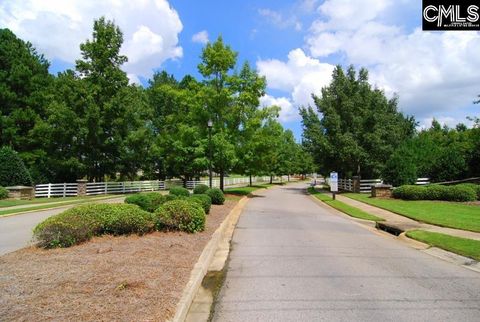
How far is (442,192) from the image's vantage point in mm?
Answer: 24703

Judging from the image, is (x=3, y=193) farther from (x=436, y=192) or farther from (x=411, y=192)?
(x=436, y=192)

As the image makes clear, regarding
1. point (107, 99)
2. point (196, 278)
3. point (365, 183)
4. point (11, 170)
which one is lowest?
point (196, 278)

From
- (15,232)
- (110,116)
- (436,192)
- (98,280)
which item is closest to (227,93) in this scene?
(110,116)

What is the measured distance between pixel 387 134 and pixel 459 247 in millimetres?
29639

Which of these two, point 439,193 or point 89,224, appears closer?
point 89,224

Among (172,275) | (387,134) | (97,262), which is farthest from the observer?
(387,134)

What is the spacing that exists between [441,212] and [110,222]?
49.4 feet

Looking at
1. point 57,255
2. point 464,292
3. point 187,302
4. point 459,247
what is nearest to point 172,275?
point 187,302

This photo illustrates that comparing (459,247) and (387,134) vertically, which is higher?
(387,134)

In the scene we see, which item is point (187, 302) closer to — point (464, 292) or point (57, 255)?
point (57, 255)

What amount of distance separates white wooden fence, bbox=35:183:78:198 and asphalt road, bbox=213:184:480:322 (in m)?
23.5

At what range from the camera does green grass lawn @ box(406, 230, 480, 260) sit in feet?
33.8

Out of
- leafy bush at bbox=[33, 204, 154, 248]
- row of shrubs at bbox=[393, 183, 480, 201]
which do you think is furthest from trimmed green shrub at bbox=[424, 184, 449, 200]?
leafy bush at bbox=[33, 204, 154, 248]

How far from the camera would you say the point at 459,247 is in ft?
35.6
